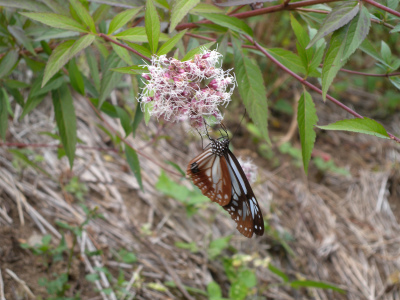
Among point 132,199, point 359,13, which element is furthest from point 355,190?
point 359,13

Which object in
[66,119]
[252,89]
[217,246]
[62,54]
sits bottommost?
[217,246]

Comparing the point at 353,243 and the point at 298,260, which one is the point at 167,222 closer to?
the point at 298,260

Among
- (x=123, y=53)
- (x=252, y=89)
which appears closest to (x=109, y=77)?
(x=123, y=53)

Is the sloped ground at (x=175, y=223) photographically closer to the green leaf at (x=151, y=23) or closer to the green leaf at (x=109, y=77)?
the green leaf at (x=109, y=77)

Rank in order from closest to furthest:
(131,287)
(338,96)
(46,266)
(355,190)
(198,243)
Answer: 1. (46,266)
2. (131,287)
3. (198,243)
4. (355,190)
5. (338,96)

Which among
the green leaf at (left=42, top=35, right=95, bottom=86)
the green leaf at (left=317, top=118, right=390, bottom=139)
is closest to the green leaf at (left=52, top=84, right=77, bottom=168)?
the green leaf at (left=42, top=35, right=95, bottom=86)

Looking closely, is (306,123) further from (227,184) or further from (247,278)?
(247,278)
